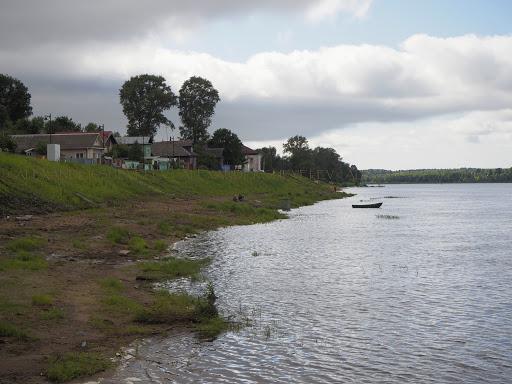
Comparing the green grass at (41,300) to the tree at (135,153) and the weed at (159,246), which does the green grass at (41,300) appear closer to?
the weed at (159,246)

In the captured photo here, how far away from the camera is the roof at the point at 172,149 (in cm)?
13225

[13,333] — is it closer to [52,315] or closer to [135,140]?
[52,315]

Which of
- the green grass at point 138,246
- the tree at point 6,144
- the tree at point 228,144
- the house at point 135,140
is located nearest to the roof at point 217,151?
the tree at point 228,144

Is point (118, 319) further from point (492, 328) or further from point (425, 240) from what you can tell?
point (425, 240)

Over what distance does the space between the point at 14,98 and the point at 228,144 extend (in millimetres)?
55325

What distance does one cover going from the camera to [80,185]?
56.7 metres

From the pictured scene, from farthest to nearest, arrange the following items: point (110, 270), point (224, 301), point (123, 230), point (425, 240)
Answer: point (425, 240) → point (123, 230) → point (110, 270) → point (224, 301)

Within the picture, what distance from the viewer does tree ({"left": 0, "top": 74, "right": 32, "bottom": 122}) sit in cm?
13188

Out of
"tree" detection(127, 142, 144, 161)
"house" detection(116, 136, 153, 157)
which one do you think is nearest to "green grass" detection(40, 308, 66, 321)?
"tree" detection(127, 142, 144, 161)

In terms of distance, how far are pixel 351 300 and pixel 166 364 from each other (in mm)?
10174

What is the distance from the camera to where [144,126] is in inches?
5689

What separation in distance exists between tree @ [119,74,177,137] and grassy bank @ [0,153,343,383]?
81.6 m

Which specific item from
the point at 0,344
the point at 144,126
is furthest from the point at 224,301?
the point at 144,126

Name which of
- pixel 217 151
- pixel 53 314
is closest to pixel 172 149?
pixel 217 151
